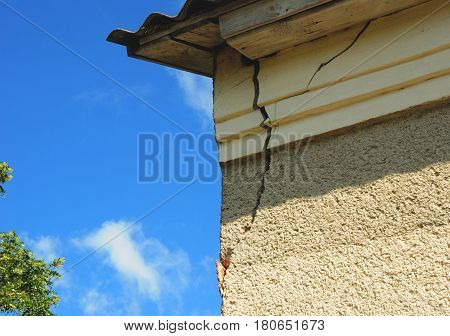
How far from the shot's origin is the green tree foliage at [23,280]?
1121 centimetres

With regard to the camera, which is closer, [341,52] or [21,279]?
[341,52]

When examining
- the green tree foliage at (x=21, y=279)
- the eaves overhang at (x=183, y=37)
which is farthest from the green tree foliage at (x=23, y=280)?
the eaves overhang at (x=183, y=37)

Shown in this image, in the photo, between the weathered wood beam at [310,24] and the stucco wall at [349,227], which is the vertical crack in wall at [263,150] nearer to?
the stucco wall at [349,227]

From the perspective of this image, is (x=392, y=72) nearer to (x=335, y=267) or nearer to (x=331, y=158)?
(x=331, y=158)

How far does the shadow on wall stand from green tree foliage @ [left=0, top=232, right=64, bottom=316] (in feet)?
31.3

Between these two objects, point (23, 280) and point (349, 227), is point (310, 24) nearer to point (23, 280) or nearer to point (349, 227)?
point (349, 227)

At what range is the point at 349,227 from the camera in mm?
2395

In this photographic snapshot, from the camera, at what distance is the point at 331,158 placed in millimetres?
2551

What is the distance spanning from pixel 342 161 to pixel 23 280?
10695 mm

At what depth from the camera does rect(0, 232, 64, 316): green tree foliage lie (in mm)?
11211

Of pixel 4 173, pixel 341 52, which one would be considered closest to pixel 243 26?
pixel 341 52

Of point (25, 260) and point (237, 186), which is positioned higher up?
point (25, 260)

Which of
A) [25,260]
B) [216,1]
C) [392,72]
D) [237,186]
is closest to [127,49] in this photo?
[216,1]

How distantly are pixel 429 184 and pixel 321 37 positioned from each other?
838mm
